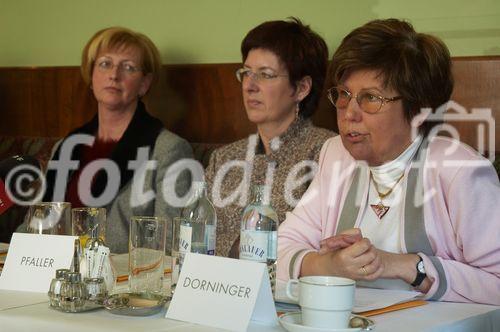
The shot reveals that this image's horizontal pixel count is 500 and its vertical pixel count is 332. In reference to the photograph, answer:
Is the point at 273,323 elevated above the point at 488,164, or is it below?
below

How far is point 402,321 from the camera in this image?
1.46 meters

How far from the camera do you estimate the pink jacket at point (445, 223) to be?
178 centimetres

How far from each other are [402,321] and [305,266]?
45 centimetres

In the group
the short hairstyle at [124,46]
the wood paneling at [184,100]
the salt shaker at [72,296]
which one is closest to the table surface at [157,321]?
the salt shaker at [72,296]

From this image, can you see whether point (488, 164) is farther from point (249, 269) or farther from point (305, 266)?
point (249, 269)

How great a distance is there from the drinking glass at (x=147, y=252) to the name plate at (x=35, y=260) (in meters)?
0.16

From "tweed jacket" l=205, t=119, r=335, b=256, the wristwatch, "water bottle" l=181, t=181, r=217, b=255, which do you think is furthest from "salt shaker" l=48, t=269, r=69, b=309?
"tweed jacket" l=205, t=119, r=335, b=256

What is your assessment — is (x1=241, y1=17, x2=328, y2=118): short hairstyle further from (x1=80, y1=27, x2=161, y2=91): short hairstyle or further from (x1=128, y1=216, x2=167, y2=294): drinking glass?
(x1=128, y1=216, x2=167, y2=294): drinking glass

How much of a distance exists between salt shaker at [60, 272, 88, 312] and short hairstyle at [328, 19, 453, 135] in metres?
0.90

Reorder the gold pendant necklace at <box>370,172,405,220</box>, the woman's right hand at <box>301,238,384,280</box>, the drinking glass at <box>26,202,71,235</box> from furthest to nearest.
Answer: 1. the gold pendant necklace at <box>370,172,405,220</box>
2. the drinking glass at <box>26,202,71,235</box>
3. the woman's right hand at <box>301,238,384,280</box>

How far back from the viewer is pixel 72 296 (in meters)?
1.50

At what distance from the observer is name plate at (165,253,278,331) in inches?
54.3

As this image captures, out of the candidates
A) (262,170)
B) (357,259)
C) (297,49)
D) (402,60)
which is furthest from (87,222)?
(297,49)

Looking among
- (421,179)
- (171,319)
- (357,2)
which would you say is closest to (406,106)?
(421,179)
